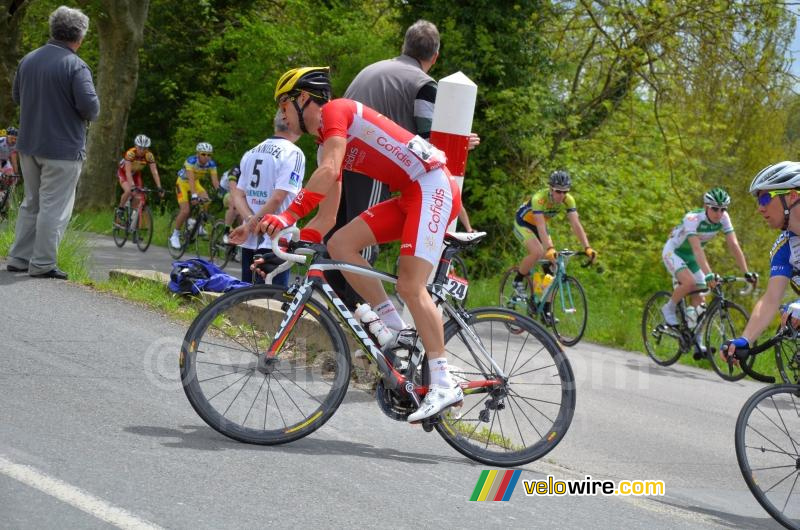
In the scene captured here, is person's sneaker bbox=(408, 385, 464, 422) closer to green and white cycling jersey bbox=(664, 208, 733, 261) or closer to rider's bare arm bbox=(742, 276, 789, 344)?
rider's bare arm bbox=(742, 276, 789, 344)

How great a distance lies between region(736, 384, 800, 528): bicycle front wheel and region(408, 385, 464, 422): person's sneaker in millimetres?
1447

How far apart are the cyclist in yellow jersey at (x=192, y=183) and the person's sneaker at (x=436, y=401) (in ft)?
42.4

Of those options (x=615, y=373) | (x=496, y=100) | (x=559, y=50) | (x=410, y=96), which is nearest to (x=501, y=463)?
(x=410, y=96)

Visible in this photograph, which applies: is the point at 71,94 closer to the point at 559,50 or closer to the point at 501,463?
the point at 501,463

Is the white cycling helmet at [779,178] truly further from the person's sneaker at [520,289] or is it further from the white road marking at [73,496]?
the person's sneaker at [520,289]

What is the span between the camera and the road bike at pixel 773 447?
524 centimetres

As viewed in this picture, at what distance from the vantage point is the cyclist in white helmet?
5504mm

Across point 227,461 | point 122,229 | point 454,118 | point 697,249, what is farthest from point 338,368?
point 122,229

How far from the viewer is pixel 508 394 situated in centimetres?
563

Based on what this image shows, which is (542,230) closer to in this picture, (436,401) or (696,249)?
(696,249)

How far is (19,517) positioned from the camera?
12.8 ft

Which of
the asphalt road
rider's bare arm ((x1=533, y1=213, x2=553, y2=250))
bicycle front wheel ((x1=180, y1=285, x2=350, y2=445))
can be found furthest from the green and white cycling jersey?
bicycle front wheel ((x1=180, y1=285, x2=350, y2=445))

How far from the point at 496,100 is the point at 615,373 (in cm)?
800

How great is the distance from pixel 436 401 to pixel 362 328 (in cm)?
56
